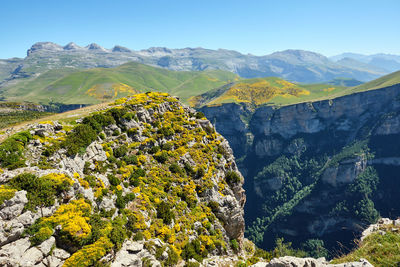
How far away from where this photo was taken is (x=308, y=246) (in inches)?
7756

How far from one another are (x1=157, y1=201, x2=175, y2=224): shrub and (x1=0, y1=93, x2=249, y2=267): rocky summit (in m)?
0.16

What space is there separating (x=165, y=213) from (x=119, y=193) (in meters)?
8.10

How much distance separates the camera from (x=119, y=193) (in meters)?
32.6

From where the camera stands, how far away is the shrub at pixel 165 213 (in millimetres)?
34250

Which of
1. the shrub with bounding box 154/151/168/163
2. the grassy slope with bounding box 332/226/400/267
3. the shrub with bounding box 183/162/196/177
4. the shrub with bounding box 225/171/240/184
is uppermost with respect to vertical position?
the shrub with bounding box 154/151/168/163

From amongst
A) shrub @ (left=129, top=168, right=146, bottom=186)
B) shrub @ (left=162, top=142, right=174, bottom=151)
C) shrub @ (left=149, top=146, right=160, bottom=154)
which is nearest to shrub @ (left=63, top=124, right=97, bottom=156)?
shrub @ (left=129, top=168, right=146, bottom=186)

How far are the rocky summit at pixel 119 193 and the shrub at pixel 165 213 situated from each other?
16 cm

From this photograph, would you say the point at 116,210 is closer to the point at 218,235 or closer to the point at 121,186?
the point at 121,186

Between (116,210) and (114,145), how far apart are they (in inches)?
589

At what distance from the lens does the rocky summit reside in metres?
21.8

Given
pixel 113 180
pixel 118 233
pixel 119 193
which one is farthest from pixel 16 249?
pixel 113 180

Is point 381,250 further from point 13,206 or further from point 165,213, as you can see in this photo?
point 13,206

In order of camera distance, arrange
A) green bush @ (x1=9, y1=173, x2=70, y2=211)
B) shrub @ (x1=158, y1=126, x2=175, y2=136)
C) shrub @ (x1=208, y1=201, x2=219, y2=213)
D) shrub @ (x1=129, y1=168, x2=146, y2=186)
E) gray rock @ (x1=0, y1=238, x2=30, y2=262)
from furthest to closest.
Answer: shrub @ (x1=158, y1=126, x2=175, y2=136) → shrub @ (x1=208, y1=201, x2=219, y2=213) → shrub @ (x1=129, y1=168, x2=146, y2=186) → green bush @ (x1=9, y1=173, x2=70, y2=211) → gray rock @ (x1=0, y1=238, x2=30, y2=262)

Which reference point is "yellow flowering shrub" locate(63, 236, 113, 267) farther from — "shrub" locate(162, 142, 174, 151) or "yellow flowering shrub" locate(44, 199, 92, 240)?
"shrub" locate(162, 142, 174, 151)
